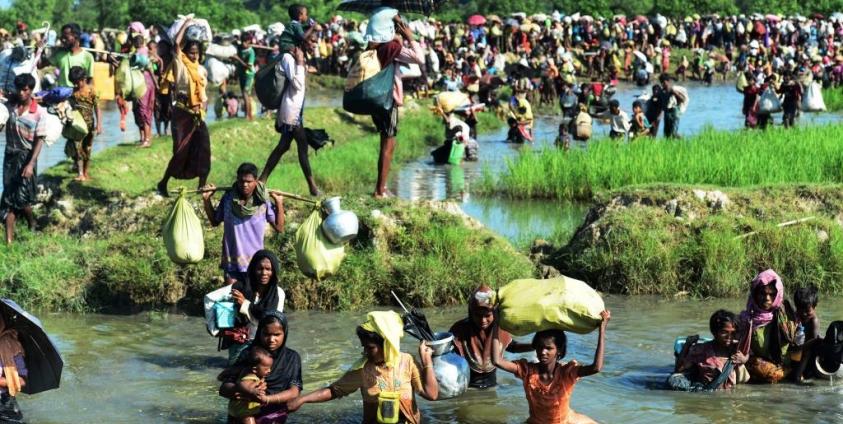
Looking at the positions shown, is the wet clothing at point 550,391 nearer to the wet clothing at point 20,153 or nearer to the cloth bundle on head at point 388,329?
the cloth bundle on head at point 388,329

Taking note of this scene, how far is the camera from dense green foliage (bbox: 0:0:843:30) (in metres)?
38.4

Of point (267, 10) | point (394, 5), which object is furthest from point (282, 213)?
point (267, 10)

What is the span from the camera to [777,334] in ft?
24.6

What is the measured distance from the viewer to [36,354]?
5.94 m

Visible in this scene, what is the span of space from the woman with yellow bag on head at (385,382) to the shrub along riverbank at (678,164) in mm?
6843

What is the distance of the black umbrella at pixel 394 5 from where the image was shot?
956 centimetres

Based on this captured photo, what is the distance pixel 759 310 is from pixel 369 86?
3.14m

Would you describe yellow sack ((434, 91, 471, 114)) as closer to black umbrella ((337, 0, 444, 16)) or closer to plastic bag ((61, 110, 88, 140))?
plastic bag ((61, 110, 88, 140))

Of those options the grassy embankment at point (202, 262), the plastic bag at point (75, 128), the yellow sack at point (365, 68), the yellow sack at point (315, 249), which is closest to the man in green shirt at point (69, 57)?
the plastic bag at point (75, 128)

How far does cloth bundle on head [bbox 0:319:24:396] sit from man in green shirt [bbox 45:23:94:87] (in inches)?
259

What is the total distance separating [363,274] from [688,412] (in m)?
3.01

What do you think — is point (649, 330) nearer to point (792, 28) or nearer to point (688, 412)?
point (688, 412)

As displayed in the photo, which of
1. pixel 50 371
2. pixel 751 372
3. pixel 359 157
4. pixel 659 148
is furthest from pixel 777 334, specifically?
pixel 359 157

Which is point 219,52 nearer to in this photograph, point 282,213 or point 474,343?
point 282,213
